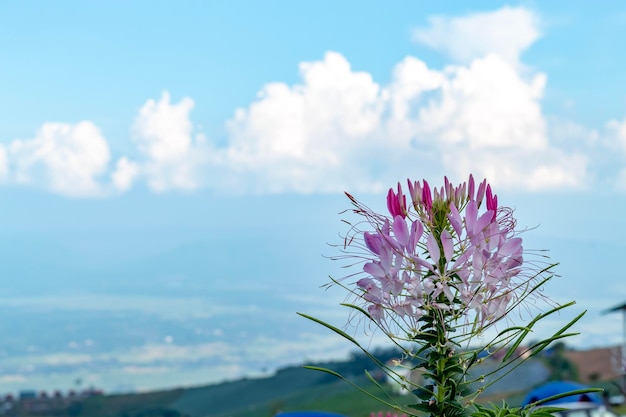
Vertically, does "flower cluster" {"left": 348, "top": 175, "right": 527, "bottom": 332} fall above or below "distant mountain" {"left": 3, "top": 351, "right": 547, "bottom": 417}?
above

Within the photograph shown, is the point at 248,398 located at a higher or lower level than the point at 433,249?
lower

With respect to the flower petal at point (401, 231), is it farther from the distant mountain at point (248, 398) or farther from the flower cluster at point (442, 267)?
the distant mountain at point (248, 398)

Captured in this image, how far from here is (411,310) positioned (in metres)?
1.80

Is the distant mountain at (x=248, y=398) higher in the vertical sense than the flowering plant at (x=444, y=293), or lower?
lower

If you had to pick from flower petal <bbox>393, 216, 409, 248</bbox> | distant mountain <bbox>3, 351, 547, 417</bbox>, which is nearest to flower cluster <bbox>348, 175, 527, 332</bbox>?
flower petal <bbox>393, 216, 409, 248</bbox>

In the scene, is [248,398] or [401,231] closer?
[401,231]

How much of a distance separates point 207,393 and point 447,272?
21063 millimetres

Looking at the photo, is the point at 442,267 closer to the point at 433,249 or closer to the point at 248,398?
the point at 433,249

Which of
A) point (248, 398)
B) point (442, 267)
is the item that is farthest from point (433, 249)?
point (248, 398)

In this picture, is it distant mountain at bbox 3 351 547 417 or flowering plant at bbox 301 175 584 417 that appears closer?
flowering plant at bbox 301 175 584 417

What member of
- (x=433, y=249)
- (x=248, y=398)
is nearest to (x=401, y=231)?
(x=433, y=249)

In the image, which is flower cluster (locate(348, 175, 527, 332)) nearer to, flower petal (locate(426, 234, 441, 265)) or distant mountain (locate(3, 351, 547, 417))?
flower petal (locate(426, 234, 441, 265))

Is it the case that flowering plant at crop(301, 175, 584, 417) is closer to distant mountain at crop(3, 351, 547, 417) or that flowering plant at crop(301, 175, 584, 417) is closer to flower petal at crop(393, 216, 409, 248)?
flower petal at crop(393, 216, 409, 248)

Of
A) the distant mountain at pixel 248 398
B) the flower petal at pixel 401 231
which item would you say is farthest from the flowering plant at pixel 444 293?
the distant mountain at pixel 248 398
